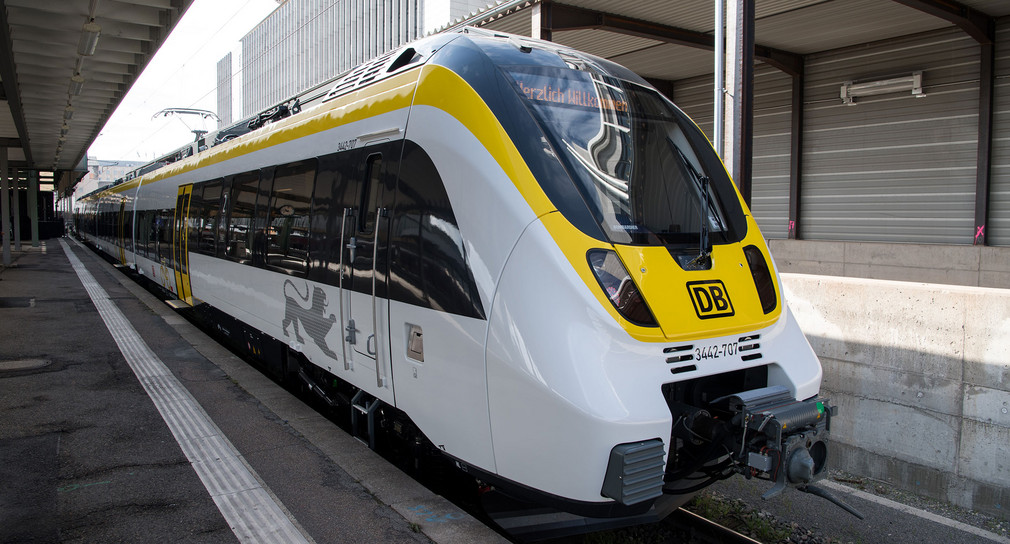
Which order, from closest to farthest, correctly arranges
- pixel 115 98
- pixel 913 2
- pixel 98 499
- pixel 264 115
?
pixel 98 499, pixel 264 115, pixel 913 2, pixel 115 98

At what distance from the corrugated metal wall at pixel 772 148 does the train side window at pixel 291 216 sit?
1491 centimetres

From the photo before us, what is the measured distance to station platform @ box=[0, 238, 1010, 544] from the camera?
362 cm

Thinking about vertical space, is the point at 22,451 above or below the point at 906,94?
below

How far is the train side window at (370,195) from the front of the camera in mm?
4461

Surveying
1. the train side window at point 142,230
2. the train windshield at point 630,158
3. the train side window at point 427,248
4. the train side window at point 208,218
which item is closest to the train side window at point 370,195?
the train side window at point 427,248

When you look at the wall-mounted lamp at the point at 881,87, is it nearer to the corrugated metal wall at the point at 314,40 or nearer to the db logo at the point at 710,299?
the db logo at the point at 710,299

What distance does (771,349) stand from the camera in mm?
3887

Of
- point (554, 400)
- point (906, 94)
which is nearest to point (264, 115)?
point (554, 400)

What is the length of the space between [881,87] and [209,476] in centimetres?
1641

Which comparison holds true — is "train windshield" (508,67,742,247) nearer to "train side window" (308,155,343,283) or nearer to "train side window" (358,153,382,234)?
"train side window" (358,153,382,234)

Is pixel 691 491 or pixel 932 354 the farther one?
pixel 932 354

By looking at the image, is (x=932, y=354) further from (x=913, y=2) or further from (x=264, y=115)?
(x=913, y=2)

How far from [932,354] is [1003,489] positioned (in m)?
1.07

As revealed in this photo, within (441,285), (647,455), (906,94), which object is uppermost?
(906,94)
